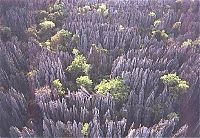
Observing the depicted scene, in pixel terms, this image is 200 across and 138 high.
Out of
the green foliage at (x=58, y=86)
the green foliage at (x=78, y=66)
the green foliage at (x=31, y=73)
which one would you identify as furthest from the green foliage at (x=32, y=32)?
the green foliage at (x=58, y=86)

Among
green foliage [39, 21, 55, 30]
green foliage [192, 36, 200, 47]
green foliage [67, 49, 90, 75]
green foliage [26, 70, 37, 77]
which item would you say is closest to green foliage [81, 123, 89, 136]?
green foliage [67, 49, 90, 75]

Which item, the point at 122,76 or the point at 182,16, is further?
the point at 182,16

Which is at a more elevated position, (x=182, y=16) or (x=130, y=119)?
(x=182, y=16)

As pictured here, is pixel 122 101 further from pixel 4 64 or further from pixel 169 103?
pixel 4 64

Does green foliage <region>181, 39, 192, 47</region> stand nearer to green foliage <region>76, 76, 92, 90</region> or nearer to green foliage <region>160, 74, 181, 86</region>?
green foliage <region>160, 74, 181, 86</region>

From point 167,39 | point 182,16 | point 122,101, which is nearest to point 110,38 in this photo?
point 167,39

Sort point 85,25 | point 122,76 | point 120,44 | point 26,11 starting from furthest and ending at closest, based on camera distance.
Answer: point 26,11 → point 85,25 → point 120,44 → point 122,76

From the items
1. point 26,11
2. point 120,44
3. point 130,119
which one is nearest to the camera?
point 130,119

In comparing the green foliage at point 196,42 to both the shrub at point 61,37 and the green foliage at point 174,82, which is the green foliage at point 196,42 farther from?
the shrub at point 61,37
